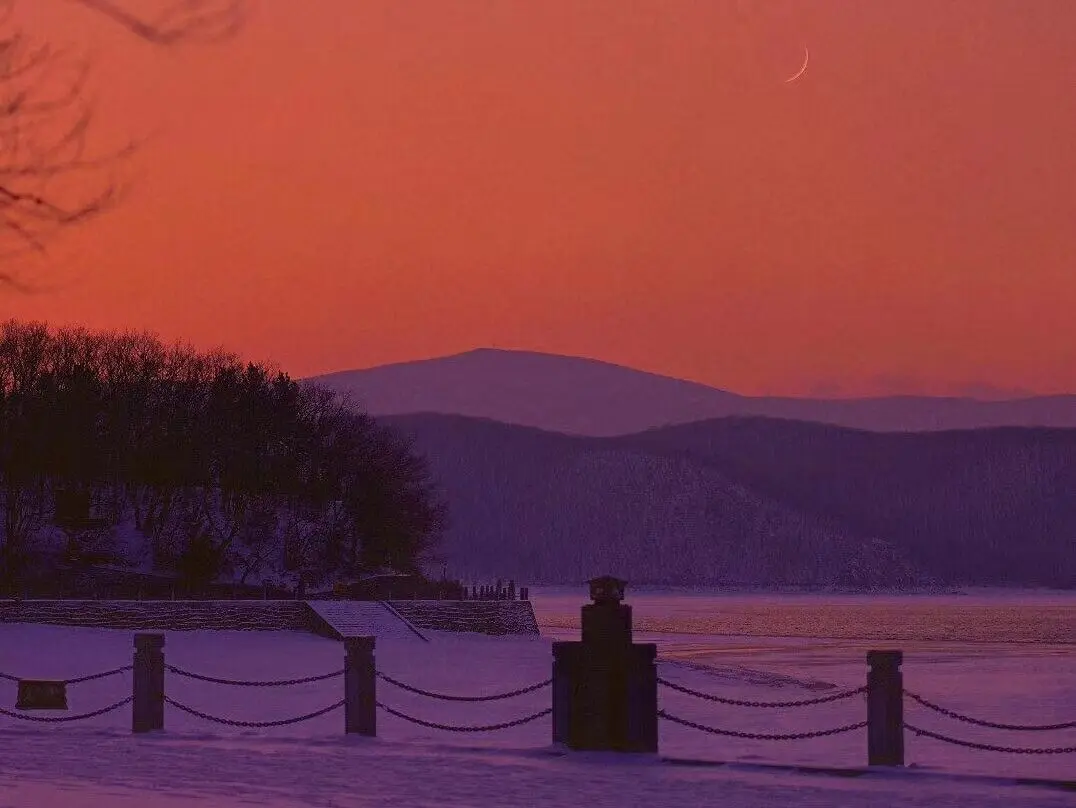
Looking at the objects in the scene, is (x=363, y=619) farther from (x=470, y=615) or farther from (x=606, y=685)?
(x=606, y=685)

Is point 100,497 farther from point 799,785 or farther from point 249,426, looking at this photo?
point 799,785

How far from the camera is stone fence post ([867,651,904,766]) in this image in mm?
21250

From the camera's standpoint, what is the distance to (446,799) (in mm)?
18172

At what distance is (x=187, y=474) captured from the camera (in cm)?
9225

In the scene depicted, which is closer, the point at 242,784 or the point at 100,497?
Answer: the point at 242,784

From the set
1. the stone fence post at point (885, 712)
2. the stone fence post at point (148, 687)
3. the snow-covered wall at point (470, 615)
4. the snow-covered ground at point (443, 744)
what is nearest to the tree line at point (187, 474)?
the snow-covered wall at point (470, 615)

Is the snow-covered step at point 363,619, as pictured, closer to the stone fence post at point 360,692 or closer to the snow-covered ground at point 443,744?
the snow-covered ground at point 443,744

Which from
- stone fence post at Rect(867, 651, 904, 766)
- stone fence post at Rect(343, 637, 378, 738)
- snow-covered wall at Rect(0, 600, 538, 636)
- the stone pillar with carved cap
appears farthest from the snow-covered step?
stone fence post at Rect(867, 651, 904, 766)

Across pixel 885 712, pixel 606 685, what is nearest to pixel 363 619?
pixel 606 685

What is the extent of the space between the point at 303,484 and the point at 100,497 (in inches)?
388

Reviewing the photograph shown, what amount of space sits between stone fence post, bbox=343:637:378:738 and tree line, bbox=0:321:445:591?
58.9 meters

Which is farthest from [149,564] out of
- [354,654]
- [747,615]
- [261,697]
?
[747,615]

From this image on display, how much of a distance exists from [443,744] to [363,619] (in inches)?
2140

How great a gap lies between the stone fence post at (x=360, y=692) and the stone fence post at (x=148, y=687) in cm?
265
